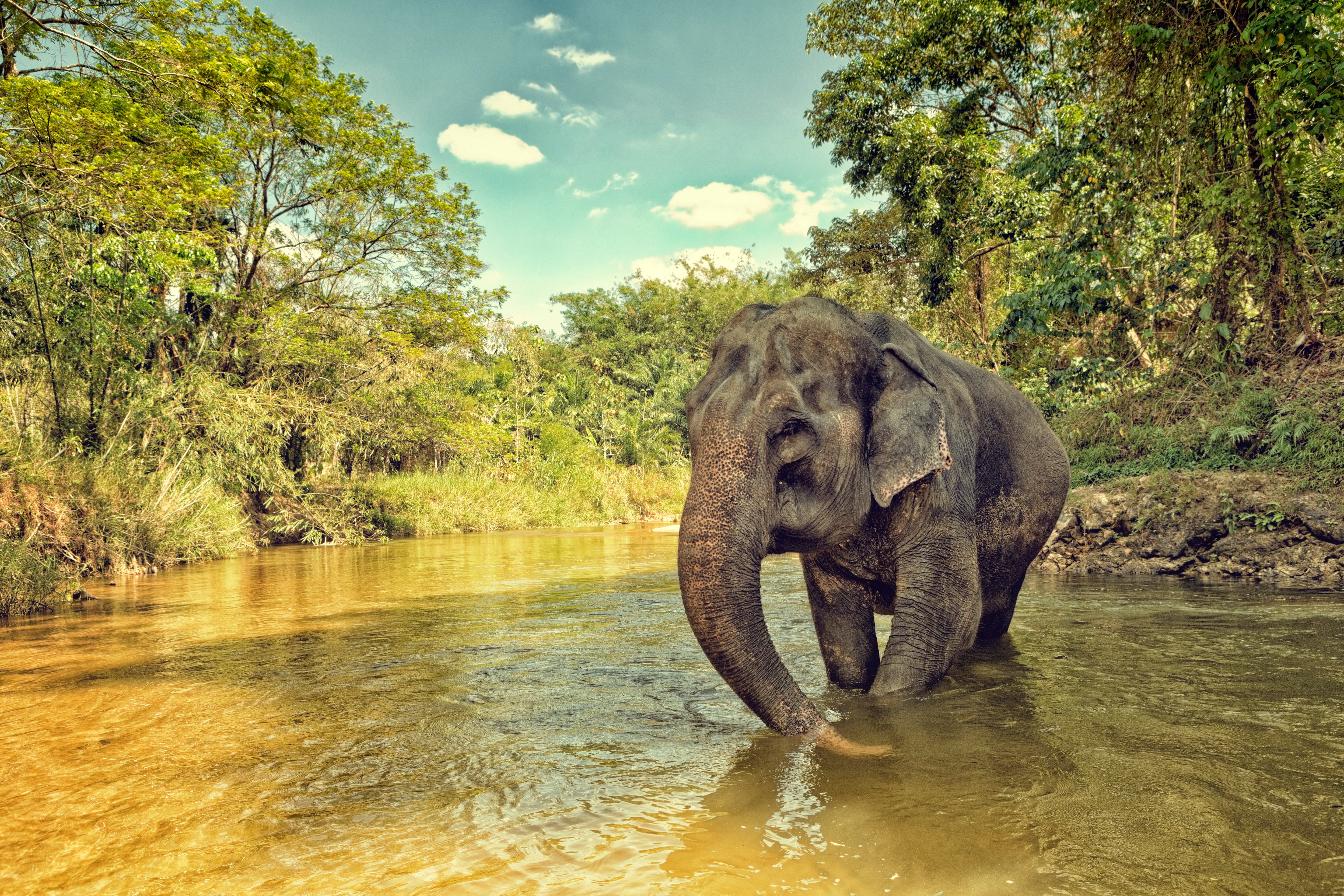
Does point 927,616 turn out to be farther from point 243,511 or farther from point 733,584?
point 243,511

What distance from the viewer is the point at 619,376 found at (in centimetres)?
4753

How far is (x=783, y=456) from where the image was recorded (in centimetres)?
338

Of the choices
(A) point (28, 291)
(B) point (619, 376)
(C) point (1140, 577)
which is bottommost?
(C) point (1140, 577)

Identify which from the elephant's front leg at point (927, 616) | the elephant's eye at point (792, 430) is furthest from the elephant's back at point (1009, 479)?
the elephant's eye at point (792, 430)

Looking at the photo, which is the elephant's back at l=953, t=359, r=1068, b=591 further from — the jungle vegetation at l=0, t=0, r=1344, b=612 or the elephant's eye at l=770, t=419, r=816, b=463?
the jungle vegetation at l=0, t=0, r=1344, b=612

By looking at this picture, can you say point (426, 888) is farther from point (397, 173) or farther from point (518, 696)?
point (397, 173)

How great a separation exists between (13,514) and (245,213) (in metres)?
13.9

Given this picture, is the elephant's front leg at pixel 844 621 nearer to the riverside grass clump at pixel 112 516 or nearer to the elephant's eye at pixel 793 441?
the elephant's eye at pixel 793 441

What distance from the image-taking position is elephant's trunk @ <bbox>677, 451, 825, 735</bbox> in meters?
3.08

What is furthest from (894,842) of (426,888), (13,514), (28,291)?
(28,291)

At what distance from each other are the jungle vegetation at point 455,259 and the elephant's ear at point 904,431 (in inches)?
219

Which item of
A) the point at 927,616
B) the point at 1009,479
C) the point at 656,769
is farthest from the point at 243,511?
the point at 927,616

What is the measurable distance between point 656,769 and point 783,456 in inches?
52.7

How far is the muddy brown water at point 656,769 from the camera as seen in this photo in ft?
7.60
